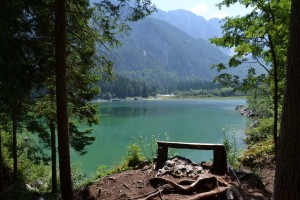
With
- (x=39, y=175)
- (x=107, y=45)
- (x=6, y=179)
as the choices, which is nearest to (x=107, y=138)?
(x=39, y=175)

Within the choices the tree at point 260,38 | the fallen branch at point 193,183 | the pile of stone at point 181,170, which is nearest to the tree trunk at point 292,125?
the fallen branch at point 193,183

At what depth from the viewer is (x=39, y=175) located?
19297 millimetres

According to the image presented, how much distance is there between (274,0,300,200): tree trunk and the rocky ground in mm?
1798

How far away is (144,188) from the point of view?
6.30 meters

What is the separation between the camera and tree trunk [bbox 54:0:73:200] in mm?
7480

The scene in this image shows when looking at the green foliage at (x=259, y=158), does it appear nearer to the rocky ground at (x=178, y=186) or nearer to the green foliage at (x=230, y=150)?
the green foliage at (x=230, y=150)

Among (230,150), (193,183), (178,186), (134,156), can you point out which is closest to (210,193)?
(193,183)

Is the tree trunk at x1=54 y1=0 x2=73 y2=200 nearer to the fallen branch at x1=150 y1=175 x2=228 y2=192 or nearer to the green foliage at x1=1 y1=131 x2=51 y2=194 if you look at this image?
the fallen branch at x1=150 y1=175 x2=228 y2=192

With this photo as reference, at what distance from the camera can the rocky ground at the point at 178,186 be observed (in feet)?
18.6

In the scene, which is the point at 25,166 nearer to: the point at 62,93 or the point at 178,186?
the point at 62,93

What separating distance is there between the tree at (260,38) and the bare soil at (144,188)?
2.95 metres

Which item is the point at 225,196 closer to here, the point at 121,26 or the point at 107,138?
the point at 121,26

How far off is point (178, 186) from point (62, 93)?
373 cm

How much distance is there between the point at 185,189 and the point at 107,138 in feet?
110
